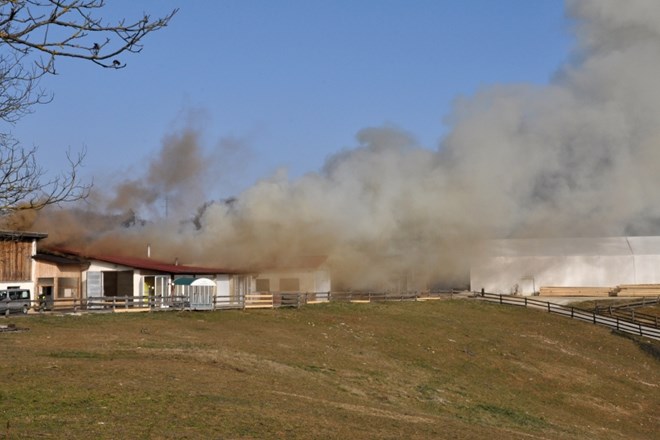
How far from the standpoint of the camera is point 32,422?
60.7 ft

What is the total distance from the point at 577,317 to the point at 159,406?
159ft

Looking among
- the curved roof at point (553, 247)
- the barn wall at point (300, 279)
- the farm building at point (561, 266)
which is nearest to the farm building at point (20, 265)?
the barn wall at point (300, 279)

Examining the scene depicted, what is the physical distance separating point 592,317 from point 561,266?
2051cm

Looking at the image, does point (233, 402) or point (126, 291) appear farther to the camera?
point (126, 291)

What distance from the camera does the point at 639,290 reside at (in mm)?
81438

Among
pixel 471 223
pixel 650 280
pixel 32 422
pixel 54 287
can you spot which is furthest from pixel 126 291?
pixel 650 280

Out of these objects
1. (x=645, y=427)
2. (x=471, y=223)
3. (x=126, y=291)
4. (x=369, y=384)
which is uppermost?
(x=471, y=223)

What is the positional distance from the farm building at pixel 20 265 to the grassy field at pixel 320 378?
1015 centimetres

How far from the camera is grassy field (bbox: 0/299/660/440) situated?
67.6 ft

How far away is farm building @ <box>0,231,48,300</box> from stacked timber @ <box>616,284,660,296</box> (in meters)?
55.1

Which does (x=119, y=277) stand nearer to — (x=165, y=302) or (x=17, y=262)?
(x=17, y=262)

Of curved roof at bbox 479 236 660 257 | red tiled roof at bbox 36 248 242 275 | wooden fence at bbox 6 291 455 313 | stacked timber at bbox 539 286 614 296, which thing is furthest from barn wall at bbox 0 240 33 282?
stacked timber at bbox 539 286 614 296

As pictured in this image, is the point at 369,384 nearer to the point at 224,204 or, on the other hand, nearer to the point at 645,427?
the point at 645,427

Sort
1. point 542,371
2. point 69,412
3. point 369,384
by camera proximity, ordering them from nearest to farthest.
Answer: point 69,412
point 369,384
point 542,371
